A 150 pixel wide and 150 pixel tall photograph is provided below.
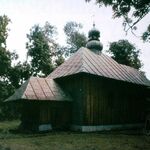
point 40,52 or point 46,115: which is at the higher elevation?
point 40,52

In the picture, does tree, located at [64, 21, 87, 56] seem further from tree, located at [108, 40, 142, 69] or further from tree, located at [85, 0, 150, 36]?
tree, located at [85, 0, 150, 36]

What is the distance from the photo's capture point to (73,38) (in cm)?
4872

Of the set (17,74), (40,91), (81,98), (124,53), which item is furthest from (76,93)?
(124,53)

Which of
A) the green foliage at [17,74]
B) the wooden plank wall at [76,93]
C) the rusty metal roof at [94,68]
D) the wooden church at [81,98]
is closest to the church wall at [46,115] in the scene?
the wooden church at [81,98]

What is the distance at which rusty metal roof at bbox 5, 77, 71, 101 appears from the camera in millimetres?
20656

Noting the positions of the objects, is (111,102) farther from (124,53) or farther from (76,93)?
(124,53)

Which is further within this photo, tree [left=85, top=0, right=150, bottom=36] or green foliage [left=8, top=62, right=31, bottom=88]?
green foliage [left=8, top=62, right=31, bottom=88]

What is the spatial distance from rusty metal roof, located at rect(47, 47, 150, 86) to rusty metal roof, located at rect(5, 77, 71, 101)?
4.00 ft

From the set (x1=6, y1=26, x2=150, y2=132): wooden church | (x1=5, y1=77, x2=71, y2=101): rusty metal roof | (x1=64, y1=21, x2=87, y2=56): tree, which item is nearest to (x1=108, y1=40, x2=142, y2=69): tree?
(x1=64, y1=21, x2=87, y2=56): tree

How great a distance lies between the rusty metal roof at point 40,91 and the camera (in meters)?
20.7

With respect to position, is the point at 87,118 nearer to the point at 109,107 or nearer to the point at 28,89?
the point at 109,107

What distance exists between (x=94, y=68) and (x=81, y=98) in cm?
270

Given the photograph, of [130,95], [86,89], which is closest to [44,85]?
[86,89]

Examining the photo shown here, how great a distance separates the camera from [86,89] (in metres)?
21.6
